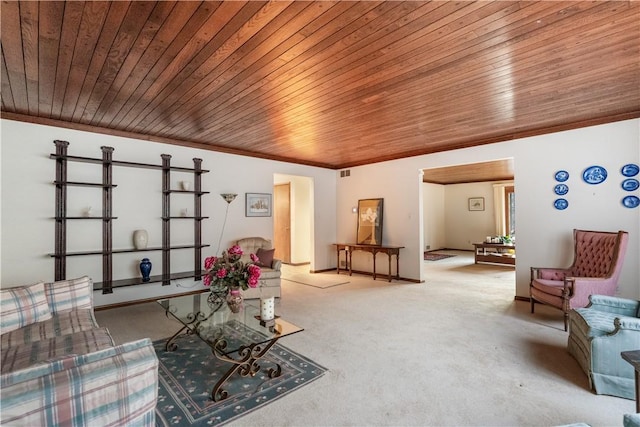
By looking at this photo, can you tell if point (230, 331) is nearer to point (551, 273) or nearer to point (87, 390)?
point (87, 390)

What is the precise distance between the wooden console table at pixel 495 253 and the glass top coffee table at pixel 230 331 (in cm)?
697

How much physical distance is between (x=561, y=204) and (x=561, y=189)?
21 centimetres

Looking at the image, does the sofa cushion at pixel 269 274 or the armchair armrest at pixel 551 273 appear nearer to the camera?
the armchair armrest at pixel 551 273

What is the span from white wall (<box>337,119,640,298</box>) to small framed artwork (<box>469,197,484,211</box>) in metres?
5.40

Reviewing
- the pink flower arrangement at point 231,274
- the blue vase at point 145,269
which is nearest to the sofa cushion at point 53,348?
the pink flower arrangement at point 231,274

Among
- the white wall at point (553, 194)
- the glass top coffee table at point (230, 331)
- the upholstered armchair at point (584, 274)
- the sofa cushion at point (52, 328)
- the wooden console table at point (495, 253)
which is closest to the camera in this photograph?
the sofa cushion at point (52, 328)

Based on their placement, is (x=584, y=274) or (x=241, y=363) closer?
(x=241, y=363)

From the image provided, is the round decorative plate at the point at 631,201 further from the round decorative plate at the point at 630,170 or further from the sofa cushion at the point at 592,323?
the sofa cushion at the point at 592,323

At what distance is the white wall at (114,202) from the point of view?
377cm

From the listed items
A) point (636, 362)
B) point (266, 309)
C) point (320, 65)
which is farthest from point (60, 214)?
point (636, 362)

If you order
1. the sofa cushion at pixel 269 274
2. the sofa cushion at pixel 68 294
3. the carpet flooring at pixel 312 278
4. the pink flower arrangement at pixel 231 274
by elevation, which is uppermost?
the pink flower arrangement at pixel 231 274

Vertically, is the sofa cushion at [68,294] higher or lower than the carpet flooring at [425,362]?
higher

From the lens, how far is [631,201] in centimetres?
386

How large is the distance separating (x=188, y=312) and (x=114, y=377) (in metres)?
1.92
